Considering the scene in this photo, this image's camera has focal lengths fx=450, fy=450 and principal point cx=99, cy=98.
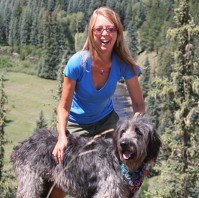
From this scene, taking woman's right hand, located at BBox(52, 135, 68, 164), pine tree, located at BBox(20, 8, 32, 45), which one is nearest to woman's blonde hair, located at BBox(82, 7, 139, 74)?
woman's right hand, located at BBox(52, 135, 68, 164)

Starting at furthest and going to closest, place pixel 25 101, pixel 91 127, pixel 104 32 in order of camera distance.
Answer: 1. pixel 25 101
2. pixel 91 127
3. pixel 104 32

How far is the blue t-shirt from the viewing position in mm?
4727

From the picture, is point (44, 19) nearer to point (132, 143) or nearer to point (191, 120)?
point (191, 120)

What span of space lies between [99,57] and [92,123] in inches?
34.2

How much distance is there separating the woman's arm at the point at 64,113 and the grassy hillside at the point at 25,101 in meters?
52.5

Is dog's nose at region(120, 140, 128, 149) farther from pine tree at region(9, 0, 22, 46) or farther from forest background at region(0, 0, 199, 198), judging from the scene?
pine tree at region(9, 0, 22, 46)

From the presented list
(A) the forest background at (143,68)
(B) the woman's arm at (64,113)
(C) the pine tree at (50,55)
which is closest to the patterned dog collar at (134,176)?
(A) the forest background at (143,68)

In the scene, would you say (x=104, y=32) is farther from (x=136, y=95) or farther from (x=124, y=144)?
(x=124, y=144)

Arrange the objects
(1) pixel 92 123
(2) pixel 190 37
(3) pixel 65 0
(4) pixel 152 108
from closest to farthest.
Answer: (1) pixel 92 123 < (2) pixel 190 37 < (4) pixel 152 108 < (3) pixel 65 0

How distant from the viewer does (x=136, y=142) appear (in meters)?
4.51

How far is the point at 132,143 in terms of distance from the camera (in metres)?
4.48

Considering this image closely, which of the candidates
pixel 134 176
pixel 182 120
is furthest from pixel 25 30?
pixel 134 176

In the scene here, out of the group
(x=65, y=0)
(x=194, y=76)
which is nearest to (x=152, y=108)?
(x=194, y=76)

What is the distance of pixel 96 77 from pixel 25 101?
83688mm
